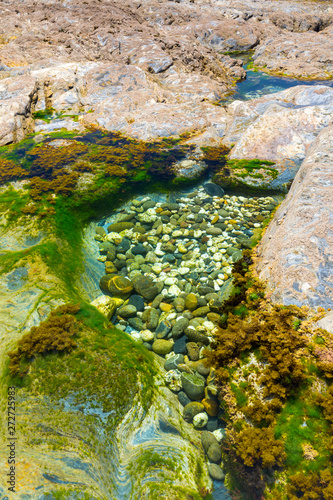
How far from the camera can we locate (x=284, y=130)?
34.4ft

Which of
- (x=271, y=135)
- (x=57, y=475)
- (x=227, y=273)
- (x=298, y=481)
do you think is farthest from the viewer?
(x=271, y=135)

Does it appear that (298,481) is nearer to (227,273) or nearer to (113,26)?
(227,273)

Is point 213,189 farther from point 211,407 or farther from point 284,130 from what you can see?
point 211,407

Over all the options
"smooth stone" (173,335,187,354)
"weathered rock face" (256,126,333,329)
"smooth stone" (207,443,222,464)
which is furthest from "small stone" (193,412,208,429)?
"weathered rock face" (256,126,333,329)

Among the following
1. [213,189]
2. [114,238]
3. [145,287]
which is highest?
[213,189]

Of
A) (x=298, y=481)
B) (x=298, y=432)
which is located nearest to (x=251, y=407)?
(x=298, y=432)

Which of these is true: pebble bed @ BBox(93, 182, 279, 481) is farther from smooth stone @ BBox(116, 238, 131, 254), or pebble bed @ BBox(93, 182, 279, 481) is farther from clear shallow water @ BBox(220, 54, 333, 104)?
clear shallow water @ BBox(220, 54, 333, 104)

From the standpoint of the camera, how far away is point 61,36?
66.2 feet

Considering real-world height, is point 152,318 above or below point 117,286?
below

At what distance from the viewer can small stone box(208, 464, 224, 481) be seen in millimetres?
4121

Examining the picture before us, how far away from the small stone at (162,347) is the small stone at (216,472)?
7.17 ft

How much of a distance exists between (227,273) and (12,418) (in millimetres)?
5655

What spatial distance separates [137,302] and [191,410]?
9.22 feet

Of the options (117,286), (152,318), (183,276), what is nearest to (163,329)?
(152,318)
